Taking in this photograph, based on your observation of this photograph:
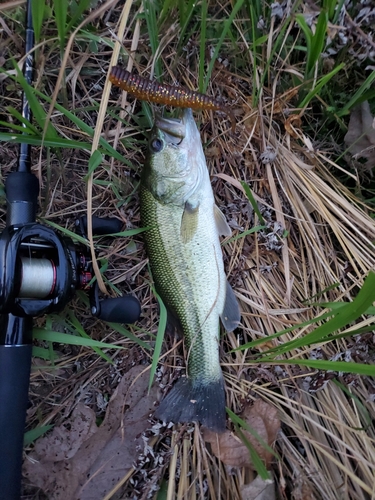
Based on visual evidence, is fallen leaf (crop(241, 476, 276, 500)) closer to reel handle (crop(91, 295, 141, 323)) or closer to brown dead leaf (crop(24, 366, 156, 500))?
brown dead leaf (crop(24, 366, 156, 500))

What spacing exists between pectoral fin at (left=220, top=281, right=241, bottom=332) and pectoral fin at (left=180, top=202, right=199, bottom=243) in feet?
1.32

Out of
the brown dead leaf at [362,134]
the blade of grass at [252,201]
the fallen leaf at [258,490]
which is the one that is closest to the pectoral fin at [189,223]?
the blade of grass at [252,201]

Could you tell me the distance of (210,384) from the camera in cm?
214

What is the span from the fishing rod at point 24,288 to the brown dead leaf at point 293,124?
4.38 feet

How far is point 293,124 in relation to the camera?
7.35 feet

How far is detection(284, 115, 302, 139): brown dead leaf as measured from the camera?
2.19m

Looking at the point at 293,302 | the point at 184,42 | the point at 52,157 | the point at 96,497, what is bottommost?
the point at 96,497

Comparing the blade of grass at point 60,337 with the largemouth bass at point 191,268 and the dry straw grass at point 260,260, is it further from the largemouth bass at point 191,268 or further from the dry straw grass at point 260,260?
the largemouth bass at point 191,268

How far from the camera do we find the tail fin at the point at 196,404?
A: 2102 mm

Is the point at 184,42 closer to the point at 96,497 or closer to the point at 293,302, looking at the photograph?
the point at 293,302

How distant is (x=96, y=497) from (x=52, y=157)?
2.01 meters

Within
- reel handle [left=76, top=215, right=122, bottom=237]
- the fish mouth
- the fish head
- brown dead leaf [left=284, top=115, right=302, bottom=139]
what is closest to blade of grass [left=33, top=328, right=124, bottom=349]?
reel handle [left=76, top=215, right=122, bottom=237]

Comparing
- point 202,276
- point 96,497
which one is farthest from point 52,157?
point 96,497

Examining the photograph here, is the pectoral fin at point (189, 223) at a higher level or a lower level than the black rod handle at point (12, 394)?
higher
